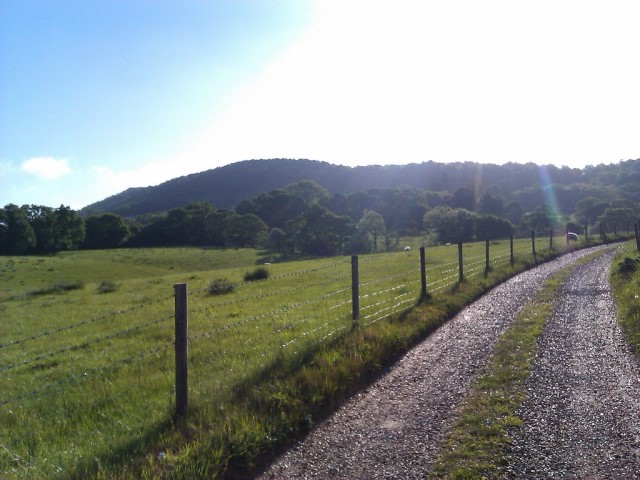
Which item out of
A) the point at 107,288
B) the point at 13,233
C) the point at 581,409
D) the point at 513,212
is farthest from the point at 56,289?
the point at 513,212

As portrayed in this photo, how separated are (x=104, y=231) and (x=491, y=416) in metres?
98.2

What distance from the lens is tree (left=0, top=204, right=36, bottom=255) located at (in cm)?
7450

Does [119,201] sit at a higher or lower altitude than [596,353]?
higher

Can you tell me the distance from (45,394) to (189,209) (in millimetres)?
102380

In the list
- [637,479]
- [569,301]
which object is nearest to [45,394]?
[637,479]

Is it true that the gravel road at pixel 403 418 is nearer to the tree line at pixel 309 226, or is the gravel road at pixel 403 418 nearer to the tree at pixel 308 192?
the tree line at pixel 309 226

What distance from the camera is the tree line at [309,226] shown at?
78.9 m

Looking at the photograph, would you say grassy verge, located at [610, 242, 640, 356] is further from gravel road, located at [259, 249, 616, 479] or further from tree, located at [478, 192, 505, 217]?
tree, located at [478, 192, 505, 217]

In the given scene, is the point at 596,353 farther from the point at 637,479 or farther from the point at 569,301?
the point at 569,301

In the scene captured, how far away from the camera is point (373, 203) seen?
12238 centimetres

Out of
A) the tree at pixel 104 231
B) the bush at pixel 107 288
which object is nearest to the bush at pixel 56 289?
the bush at pixel 107 288

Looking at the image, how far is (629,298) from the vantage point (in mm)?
11188

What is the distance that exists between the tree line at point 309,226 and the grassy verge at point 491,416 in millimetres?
63234

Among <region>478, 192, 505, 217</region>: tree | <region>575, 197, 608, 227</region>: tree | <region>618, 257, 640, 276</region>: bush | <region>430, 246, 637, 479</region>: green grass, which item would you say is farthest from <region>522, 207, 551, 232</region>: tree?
<region>430, 246, 637, 479</region>: green grass
